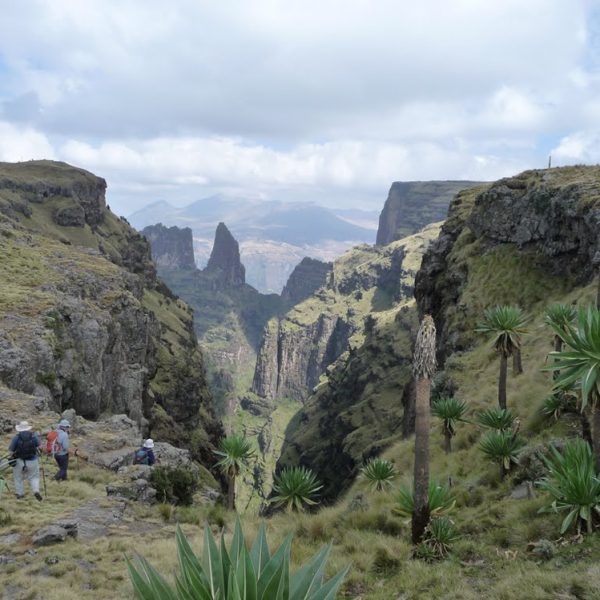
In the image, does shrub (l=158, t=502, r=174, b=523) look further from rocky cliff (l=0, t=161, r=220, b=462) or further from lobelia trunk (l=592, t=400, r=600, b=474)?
rocky cliff (l=0, t=161, r=220, b=462)

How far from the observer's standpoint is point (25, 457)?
53.5ft

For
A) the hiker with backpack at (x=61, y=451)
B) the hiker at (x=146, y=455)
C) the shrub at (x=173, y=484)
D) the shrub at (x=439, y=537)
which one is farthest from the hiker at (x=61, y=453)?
the shrub at (x=439, y=537)

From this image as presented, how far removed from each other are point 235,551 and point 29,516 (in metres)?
12.6

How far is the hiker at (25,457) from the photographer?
53.0ft

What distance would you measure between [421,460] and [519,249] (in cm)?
4263

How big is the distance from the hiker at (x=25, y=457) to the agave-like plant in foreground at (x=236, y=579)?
43.0 ft

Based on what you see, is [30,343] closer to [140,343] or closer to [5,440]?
[5,440]

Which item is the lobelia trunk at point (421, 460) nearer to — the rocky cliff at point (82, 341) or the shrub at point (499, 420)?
the shrub at point (499, 420)

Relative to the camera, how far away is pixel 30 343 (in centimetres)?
3206

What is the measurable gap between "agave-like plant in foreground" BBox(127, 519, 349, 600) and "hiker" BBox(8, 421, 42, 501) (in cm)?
1310

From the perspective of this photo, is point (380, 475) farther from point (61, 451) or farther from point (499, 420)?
point (61, 451)

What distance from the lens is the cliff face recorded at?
136ft

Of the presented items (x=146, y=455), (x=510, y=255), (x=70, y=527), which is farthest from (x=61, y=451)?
(x=510, y=255)

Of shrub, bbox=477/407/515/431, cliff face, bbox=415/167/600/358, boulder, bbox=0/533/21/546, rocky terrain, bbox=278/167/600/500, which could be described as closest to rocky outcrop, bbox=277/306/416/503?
rocky terrain, bbox=278/167/600/500
